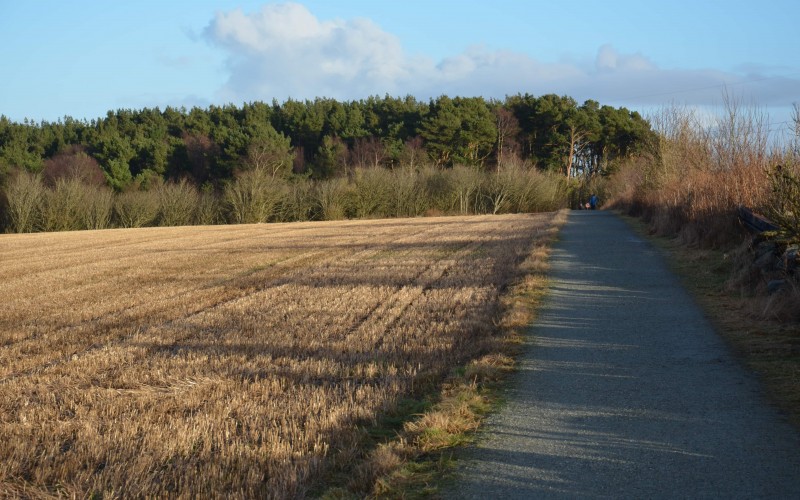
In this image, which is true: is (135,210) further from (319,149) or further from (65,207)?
(319,149)

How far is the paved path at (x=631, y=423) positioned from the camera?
181 inches

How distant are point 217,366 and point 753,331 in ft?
21.3

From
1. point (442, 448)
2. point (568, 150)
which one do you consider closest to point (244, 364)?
point (442, 448)

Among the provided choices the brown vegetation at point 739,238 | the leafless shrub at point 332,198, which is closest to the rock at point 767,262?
the brown vegetation at point 739,238

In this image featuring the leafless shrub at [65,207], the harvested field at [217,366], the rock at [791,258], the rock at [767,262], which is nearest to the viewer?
the harvested field at [217,366]

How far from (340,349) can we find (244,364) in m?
1.21

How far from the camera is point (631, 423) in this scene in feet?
19.0

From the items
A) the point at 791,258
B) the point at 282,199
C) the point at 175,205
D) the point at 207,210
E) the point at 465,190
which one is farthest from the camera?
the point at 465,190

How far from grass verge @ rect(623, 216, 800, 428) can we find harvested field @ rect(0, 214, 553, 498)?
2.93m

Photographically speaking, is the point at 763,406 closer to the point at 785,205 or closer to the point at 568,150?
the point at 785,205

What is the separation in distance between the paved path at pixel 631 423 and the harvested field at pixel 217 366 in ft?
3.43

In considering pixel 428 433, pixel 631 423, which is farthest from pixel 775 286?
pixel 428 433

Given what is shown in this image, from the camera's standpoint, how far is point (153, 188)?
5912 cm

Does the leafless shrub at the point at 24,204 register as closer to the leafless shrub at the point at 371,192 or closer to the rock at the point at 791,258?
the leafless shrub at the point at 371,192
